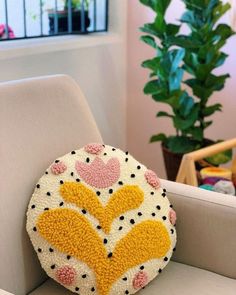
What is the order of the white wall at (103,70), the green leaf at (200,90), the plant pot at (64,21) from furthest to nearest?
the plant pot at (64,21) < the green leaf at (200,90) < the white wall at (103,70)

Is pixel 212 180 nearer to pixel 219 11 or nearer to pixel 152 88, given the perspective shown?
pixel 152 88

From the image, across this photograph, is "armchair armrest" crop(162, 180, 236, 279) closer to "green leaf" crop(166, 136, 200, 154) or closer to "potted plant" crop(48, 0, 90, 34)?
"green leaf" crop(166, 136, 200, 154)

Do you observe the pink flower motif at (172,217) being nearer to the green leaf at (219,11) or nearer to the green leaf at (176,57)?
the green leaf at (176,57)

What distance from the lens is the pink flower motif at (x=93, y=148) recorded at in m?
1.36

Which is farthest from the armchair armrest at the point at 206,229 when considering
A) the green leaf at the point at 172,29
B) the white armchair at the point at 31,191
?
the green leaf at the point at 172,29

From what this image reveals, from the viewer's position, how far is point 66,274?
121 cm

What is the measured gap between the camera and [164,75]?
88.7 inches

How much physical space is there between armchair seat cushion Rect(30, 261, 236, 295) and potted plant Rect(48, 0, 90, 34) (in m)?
1.45

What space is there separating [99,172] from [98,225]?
152 mm

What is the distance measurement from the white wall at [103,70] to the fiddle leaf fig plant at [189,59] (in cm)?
27

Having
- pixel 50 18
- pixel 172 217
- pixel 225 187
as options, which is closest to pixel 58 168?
pixel 172 217

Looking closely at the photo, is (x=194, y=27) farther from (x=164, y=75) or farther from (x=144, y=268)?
(x=144, y=268)

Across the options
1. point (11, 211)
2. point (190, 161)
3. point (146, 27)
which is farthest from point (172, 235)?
point (146, 27)

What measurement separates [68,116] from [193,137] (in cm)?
104
